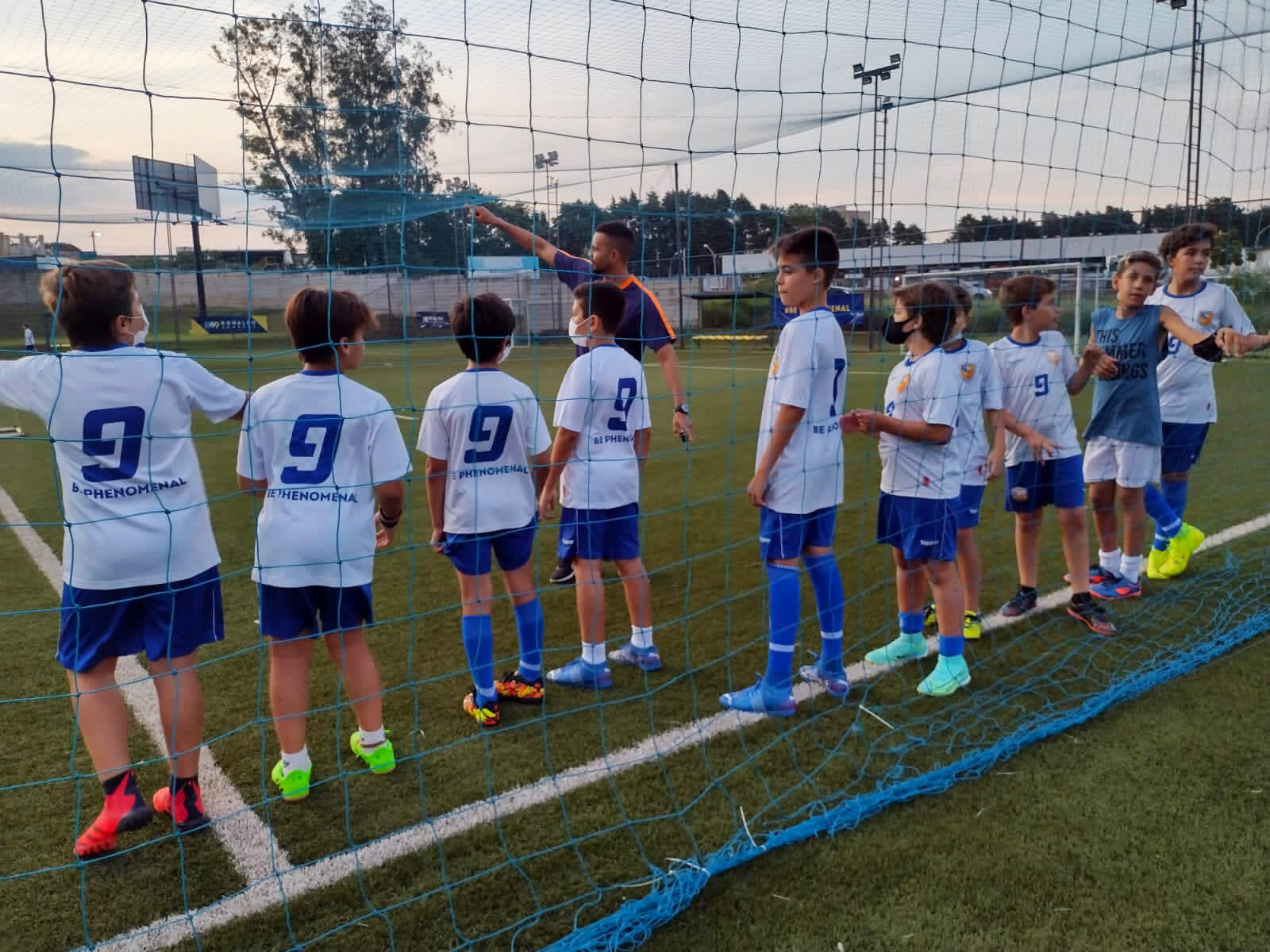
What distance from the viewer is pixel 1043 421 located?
12.6 feet

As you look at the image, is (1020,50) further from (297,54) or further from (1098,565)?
(297,54)

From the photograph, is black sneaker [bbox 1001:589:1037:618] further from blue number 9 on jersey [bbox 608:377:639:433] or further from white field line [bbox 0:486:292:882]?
white field line [bbox 0:486:292:882]

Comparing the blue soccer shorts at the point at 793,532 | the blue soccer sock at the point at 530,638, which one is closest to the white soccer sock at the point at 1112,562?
the blue soccer shorts at the point at 793,532

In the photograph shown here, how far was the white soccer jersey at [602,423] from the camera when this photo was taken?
3.16 m

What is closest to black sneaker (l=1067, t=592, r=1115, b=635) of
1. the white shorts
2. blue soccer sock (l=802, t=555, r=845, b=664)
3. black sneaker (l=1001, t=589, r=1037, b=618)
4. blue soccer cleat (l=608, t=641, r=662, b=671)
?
black sneaker (l=1001, t=589, r=1037, b=618)

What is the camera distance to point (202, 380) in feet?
7.53

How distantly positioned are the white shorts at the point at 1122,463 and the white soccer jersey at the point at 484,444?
9.31ft

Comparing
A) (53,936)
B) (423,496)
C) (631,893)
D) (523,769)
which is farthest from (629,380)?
(423,496)

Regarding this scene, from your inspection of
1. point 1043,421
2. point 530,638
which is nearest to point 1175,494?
point 1043,421

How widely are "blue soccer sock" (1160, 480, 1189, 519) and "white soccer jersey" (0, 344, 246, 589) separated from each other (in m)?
4.44

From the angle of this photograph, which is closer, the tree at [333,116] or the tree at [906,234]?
the tree at [333,116]

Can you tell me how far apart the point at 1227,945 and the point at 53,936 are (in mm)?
2784

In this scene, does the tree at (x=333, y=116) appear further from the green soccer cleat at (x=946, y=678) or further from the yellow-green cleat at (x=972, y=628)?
the yellow-green cleat at (x=972, y=628)

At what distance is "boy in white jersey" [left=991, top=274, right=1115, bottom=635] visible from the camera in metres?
3.77
